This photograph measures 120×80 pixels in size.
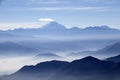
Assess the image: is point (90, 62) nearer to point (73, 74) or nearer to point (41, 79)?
point (73, 74)

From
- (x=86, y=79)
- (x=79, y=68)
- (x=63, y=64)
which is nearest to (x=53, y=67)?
(x=63, y=64)

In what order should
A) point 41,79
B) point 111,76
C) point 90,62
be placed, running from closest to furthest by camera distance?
point 111,76, point 90,62, point 41,79

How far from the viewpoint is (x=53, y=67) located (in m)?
152

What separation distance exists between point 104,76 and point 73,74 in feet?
52.1

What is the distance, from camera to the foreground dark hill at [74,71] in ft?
434

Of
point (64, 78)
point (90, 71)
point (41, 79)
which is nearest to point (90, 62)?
point (90, 71)

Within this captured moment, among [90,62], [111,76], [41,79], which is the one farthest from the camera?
[41,79]

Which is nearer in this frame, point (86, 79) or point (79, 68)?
point (86, 79)

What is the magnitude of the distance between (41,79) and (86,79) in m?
28.0

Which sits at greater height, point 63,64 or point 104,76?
point 63,64

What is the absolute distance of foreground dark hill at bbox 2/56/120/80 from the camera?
434ft

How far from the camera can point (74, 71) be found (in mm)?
140750

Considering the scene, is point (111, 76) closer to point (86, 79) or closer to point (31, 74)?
point (86, 79)

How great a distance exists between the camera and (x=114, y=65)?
132 m
